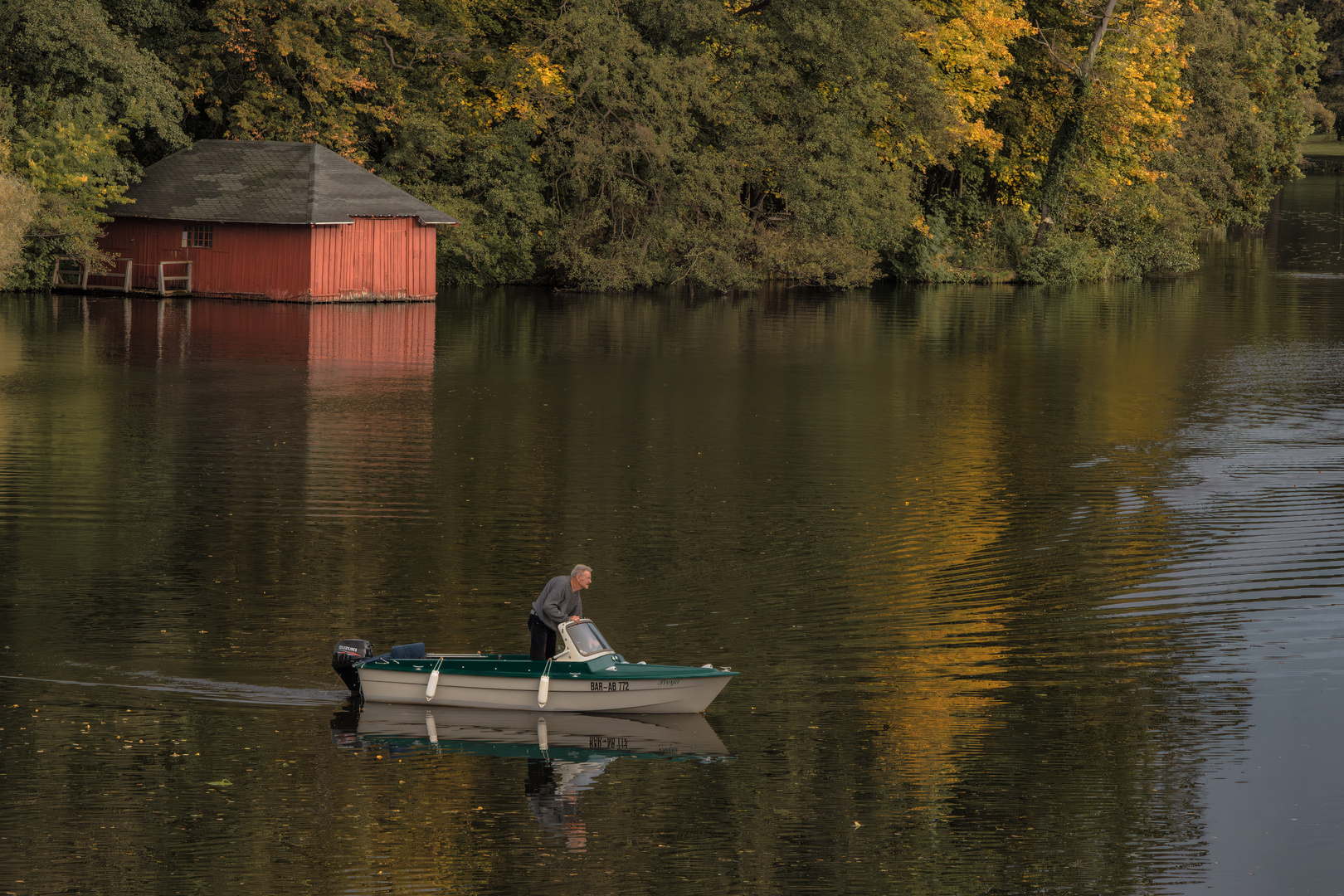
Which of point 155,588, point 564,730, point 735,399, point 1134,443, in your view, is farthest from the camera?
point 735,399

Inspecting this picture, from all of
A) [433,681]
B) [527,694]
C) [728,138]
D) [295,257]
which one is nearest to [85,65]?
[295,257]

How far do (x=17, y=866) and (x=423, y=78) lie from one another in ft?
191

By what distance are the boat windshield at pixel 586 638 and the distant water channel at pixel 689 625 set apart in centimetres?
72

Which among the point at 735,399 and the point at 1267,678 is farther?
the point at 735,399

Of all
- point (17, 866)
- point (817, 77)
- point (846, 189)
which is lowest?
point (17, 866)

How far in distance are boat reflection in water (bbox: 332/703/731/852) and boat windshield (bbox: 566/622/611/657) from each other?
64cm

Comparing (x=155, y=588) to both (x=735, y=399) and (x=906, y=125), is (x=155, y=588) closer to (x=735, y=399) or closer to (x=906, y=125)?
(x=735, y=399)

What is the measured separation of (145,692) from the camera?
1571cm

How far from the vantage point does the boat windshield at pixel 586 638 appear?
15.5m

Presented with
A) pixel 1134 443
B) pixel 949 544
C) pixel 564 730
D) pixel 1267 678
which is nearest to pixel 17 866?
pixel 564 730

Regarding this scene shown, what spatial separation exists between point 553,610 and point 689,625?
3124 millimetres

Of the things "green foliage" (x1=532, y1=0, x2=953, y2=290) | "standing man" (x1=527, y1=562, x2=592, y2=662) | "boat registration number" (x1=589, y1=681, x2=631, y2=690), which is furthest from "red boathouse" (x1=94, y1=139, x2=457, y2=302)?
"boat registration number" (x1=589, y1=681, x2=631, y2=690)

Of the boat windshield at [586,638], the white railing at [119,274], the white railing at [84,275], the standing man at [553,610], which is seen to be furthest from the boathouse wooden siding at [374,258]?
the boat windshield at [586,638]

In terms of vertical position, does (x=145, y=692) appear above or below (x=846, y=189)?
below
